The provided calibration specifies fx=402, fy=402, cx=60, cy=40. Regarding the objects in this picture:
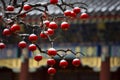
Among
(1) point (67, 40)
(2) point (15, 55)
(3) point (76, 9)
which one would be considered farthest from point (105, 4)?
(3) point (76, 9)

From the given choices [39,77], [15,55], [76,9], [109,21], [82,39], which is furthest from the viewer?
[39,77]

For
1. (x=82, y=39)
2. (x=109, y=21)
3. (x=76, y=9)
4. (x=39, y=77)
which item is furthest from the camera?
(x=39, y=77)

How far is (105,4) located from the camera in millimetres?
8602

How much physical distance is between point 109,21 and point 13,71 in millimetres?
2770

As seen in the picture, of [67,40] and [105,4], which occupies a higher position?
[105,4]

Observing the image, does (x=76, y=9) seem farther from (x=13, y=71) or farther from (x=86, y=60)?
(x=13, y=71)

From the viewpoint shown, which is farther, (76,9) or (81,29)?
(81,29)

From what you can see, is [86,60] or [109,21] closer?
[109,21]

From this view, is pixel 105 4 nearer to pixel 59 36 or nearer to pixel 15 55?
pixel 59 36

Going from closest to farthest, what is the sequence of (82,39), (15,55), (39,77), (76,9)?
(76,9)
(82,39)
(15,55)
(39,77)

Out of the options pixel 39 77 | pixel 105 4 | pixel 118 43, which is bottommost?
pixel 39 77

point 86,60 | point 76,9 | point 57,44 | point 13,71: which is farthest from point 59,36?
point 76,9

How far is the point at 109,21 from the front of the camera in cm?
818

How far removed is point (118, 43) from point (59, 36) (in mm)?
1333
